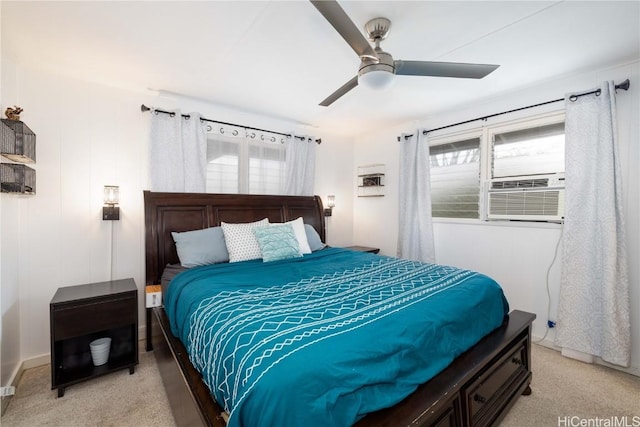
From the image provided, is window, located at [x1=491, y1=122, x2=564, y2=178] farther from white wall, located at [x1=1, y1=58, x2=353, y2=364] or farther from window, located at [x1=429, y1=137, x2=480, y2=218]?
white wall, located at [x1=1, y1=58, x2=353, y2=364]

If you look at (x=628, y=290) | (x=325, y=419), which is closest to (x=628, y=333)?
(x=628, y=290)

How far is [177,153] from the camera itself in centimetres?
292

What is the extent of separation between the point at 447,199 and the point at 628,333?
1.92 m

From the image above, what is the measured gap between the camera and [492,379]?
1604 mm

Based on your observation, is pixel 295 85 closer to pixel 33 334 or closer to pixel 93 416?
pixel 93 416

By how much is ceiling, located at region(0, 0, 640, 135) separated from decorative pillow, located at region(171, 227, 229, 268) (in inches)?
57.3

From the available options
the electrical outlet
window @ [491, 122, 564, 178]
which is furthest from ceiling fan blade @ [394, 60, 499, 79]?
the electrical outlet

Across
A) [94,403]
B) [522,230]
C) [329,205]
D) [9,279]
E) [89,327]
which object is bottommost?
[94,403]

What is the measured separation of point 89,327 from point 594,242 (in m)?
4.09

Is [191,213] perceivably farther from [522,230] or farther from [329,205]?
[522,230]

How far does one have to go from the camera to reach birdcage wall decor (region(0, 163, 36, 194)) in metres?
1.91

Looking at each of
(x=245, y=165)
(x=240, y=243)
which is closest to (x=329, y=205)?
(x=245, y=165)

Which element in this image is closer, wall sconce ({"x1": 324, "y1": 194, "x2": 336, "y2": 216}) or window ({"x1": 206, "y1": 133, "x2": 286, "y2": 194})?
window ({"x1": 206, "y1": 133, "x2": 286, "y2": 194})

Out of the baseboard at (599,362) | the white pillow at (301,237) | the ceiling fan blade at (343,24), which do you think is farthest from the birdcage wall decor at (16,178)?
the baseboard at (599,362)
